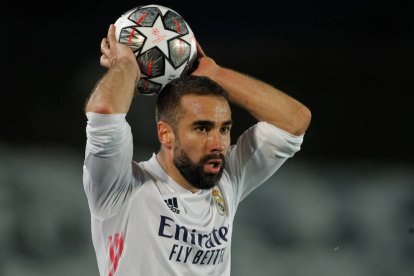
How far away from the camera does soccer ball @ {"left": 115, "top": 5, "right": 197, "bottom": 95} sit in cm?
249

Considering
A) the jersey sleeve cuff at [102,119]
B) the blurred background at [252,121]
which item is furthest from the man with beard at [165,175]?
the blurred background at [252,121]

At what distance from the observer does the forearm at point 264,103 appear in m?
2.68

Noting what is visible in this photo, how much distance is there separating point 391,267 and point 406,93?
4.46 feet

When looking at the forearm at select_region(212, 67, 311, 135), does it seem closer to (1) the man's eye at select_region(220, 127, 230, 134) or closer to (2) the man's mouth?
(1) the man's eye at select_region(220, 127, 230, 134)

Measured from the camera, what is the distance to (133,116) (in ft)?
15.8

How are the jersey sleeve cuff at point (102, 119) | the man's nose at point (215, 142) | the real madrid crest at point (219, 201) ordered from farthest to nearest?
1. the real madrid crest at point (219, 201)
2. the man's nose at point (215, 142)
3. the jersey sleeve cuff at point (102, 119)

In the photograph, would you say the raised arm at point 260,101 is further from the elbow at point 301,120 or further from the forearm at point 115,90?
the forearm at point 115,90

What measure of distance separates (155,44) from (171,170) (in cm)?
49

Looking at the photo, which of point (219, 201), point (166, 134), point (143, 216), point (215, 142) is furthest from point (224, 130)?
point (143, 216)

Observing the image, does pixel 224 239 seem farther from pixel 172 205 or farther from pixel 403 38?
pixel 403 38

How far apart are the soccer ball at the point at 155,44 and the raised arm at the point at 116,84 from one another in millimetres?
55

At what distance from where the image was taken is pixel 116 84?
7.39ft

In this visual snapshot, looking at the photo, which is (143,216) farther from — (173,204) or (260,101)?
(260,101)

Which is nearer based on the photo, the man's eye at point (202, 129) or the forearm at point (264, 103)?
the man's eye at point (202, 129)
